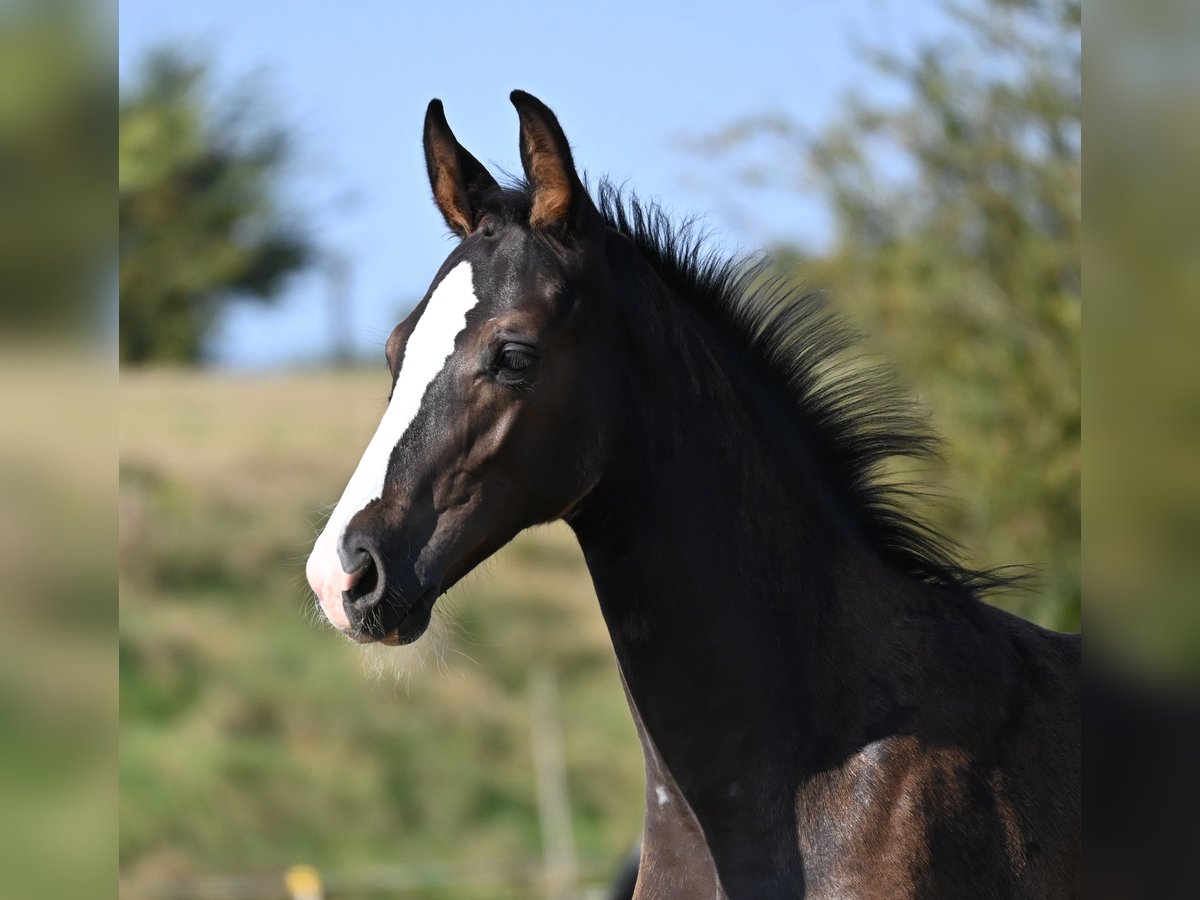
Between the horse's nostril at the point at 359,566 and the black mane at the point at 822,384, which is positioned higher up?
the black mane at the point at 822,384

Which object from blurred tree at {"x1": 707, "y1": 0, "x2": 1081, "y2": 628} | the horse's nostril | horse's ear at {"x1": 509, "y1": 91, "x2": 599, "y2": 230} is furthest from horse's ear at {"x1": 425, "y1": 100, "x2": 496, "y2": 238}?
blurred tree at {"x1": 707, "y1": 0, "x2": 1081, "y2": 628}

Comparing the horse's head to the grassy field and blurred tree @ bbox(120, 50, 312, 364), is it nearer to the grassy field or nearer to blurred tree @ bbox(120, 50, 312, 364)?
the grassy field

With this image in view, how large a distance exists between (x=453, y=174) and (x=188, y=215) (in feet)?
111

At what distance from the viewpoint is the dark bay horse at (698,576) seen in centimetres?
273

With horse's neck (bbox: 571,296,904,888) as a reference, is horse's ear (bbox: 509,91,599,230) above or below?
above

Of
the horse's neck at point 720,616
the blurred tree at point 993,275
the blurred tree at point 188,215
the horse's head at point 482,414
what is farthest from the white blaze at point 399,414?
the blurred tree at point 188,215

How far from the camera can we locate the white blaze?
103 inches

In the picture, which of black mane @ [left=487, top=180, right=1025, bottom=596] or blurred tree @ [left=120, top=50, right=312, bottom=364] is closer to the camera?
black mane @ [left=487, top=180, right=1025, bottom=596]

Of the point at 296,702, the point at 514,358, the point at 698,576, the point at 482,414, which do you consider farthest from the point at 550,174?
the point at 296,702

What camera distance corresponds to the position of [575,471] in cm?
283

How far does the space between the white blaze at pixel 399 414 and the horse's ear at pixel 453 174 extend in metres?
0.21

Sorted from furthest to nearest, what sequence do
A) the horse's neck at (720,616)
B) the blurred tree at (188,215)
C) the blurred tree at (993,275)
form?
the blurred tree at (188,215) → the blurred tree at (993,275) → the horse's neck at (720,616)

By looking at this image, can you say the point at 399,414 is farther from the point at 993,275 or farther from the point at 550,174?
the point at 993,275

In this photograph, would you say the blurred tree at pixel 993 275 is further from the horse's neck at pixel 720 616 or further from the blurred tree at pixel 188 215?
the blurred tree at pixel 188 215
